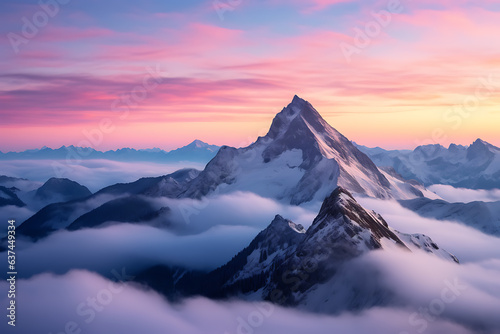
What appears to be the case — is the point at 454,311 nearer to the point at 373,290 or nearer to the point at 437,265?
the point at 373,290

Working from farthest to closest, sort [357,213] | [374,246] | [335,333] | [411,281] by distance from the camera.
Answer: [357,213] < [374,246] < [411,281] < [335,333]

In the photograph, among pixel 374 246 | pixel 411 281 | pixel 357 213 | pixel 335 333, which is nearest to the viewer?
pixel 335 333

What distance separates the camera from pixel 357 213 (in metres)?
197

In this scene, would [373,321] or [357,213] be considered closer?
[373,321]

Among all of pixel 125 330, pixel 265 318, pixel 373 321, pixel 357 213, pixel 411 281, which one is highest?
pixel 357 213

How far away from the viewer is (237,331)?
179m

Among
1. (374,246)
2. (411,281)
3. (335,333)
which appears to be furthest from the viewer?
(374,246)

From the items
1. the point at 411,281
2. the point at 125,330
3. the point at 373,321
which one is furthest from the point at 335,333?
the point at 125,330

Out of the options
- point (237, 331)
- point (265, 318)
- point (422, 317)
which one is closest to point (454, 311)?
point (422, 317)

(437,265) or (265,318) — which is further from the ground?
(437,265)

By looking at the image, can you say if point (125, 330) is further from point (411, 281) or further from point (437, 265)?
point (437, 265)

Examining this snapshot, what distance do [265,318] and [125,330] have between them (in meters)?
58.4

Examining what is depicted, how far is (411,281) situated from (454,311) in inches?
744

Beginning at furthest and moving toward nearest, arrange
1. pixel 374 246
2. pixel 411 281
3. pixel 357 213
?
pixel 357 213 < pixel 374 246 < pixel 411 281
